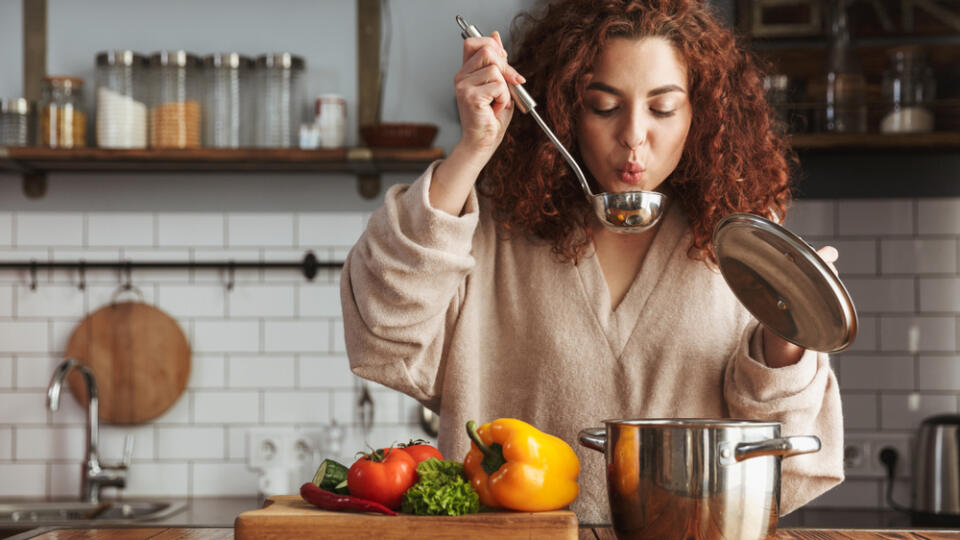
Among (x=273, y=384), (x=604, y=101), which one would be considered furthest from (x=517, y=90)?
(x=273, y=384)

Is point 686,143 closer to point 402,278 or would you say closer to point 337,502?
point 402,278

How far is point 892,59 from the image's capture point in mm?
2611

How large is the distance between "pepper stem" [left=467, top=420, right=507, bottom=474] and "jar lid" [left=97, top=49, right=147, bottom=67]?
2029mm

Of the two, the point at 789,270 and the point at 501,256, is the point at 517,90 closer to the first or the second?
the point at 501,256

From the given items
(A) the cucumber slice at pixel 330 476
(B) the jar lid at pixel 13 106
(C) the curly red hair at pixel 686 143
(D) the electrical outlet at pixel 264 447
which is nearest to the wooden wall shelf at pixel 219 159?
(B) the jar lid at pixel 13 106

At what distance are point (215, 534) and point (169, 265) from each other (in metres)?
1.78

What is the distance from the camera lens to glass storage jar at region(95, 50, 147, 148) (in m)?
2.64

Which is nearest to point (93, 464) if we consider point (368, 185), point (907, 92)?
point (368, 185)

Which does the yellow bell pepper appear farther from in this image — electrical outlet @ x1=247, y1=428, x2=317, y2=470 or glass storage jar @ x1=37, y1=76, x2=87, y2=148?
glass storage jar @ x1=37, y1=76, x2=87, y2=148

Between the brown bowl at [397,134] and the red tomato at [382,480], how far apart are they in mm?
1709

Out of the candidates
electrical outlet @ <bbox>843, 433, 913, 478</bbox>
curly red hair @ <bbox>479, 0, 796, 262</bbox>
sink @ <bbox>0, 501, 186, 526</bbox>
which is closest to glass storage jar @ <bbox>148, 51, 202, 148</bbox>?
sink @ <bbox>0, 501, 186, 526</bbox>

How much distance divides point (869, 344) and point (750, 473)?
6.40 ft

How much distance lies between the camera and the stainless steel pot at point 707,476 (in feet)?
2.93

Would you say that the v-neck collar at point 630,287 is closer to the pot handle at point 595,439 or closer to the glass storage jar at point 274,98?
the pot handle at point 595,439
